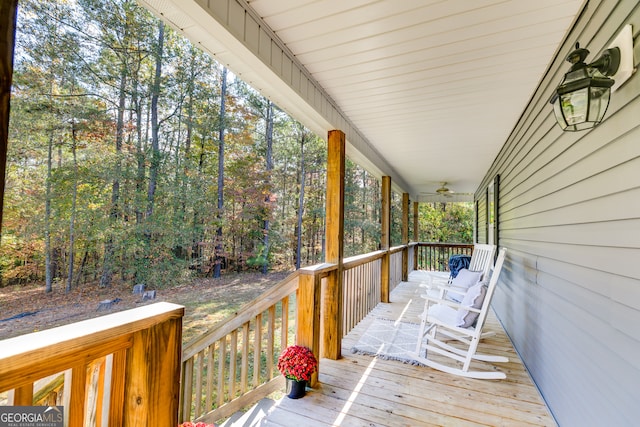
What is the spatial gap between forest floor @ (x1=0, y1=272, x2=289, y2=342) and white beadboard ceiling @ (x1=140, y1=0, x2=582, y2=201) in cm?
475

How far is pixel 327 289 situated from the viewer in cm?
279

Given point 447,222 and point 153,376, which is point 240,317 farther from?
point 447,222

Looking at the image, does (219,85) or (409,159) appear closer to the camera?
(409,159)

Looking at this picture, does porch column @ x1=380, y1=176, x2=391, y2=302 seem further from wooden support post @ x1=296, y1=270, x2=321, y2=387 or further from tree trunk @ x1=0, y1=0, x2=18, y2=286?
tree trunk @ x1=0, y1=0, x2=18, y2=286

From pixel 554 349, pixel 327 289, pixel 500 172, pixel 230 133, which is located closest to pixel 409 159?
pixel 500 172

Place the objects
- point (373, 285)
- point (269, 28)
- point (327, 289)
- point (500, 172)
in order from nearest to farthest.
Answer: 1. point (269, 28)
2. point (327, 289)
3. point (500, 172)
4. point (373, 285)

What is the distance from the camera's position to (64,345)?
2.33 ft

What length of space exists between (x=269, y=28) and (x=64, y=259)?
274 inches

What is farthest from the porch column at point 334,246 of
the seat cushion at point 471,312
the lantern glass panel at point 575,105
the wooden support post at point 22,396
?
the wooden support post at point 22,396

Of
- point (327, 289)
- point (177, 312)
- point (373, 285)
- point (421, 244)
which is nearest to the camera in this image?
point (177, 312)

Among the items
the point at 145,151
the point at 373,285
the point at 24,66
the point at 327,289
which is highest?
the point at 24,66

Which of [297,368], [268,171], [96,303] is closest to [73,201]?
[96,303]

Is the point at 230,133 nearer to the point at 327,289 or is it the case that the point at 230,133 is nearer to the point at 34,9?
the point at 34,9

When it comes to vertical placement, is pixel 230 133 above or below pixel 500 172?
above
